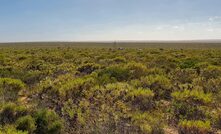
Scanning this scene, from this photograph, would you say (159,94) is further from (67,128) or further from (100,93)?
(67,128)

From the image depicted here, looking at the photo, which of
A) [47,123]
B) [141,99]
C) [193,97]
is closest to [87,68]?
[141,99]

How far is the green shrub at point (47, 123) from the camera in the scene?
5.09 metres

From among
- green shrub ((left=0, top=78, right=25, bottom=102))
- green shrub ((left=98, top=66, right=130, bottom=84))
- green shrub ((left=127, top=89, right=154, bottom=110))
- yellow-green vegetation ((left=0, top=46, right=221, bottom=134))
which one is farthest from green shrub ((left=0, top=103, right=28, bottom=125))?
green shrub ((left=98, top=66, right=130, bottom=84))

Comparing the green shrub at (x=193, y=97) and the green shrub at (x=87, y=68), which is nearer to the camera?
the green shrub at (x=193, y=97)

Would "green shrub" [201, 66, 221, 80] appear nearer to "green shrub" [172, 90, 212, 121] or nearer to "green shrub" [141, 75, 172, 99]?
"green shrub" [141, 75, 172, 99]

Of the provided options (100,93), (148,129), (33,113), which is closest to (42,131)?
(33,113)

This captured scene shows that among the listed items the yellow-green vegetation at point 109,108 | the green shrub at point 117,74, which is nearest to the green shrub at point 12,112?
the yellow-green vegetation at point 109,108

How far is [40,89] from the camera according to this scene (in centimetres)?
840

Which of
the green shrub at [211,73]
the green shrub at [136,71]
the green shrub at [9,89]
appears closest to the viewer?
the green shrub at [9,89]

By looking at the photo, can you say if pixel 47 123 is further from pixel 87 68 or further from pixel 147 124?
pixel 87 68

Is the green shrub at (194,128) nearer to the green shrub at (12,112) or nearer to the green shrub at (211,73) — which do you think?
the green shrub at (12,112)

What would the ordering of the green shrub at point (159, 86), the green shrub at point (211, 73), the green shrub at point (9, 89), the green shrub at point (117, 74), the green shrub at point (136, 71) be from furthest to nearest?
the green shrub at point (136, 71)
the green shrub at point (211, 73)
the green shrub at point (117, 74)
the green shrub at point (159, 86)
the green shrub at point (9, 89)

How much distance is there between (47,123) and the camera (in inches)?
208

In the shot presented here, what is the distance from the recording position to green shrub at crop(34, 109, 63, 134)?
16.7 ft
